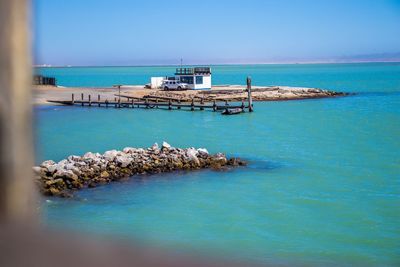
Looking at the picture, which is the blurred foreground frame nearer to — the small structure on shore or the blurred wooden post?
the blurred wooden post

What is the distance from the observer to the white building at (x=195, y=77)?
63.6m

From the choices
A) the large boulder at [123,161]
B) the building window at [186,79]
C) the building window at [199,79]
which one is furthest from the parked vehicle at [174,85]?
the large boulder at [123,161]

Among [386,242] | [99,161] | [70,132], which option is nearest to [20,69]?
[386,242]

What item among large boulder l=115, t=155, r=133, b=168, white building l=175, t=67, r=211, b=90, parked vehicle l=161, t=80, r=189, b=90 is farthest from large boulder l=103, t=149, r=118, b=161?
white building l=175, t=67, r=211, b=90

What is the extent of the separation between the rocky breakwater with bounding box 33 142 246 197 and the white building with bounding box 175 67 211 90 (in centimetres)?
4178

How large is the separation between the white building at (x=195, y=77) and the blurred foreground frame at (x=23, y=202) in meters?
62.8

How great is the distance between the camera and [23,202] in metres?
0.67

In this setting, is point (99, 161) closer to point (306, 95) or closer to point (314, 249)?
point (314, 249)

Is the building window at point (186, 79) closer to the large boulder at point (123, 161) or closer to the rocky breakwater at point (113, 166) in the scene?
the rocky breakwater at point (113, 166)

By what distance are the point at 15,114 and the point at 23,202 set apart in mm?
110

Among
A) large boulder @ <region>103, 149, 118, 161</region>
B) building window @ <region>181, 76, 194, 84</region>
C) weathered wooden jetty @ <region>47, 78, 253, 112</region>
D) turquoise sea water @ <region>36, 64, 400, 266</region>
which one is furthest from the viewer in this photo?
building window @ <region>181, 76, 194, 84</region>

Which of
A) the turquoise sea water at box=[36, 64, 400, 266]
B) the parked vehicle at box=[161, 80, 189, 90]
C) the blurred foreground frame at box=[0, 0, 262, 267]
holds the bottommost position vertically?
the turquoise sea water at box=[36, 64, 400, 266]

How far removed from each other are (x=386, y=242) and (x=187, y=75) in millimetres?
52226

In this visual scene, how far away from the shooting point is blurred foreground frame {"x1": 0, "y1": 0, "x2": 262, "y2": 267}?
1.66 feet
